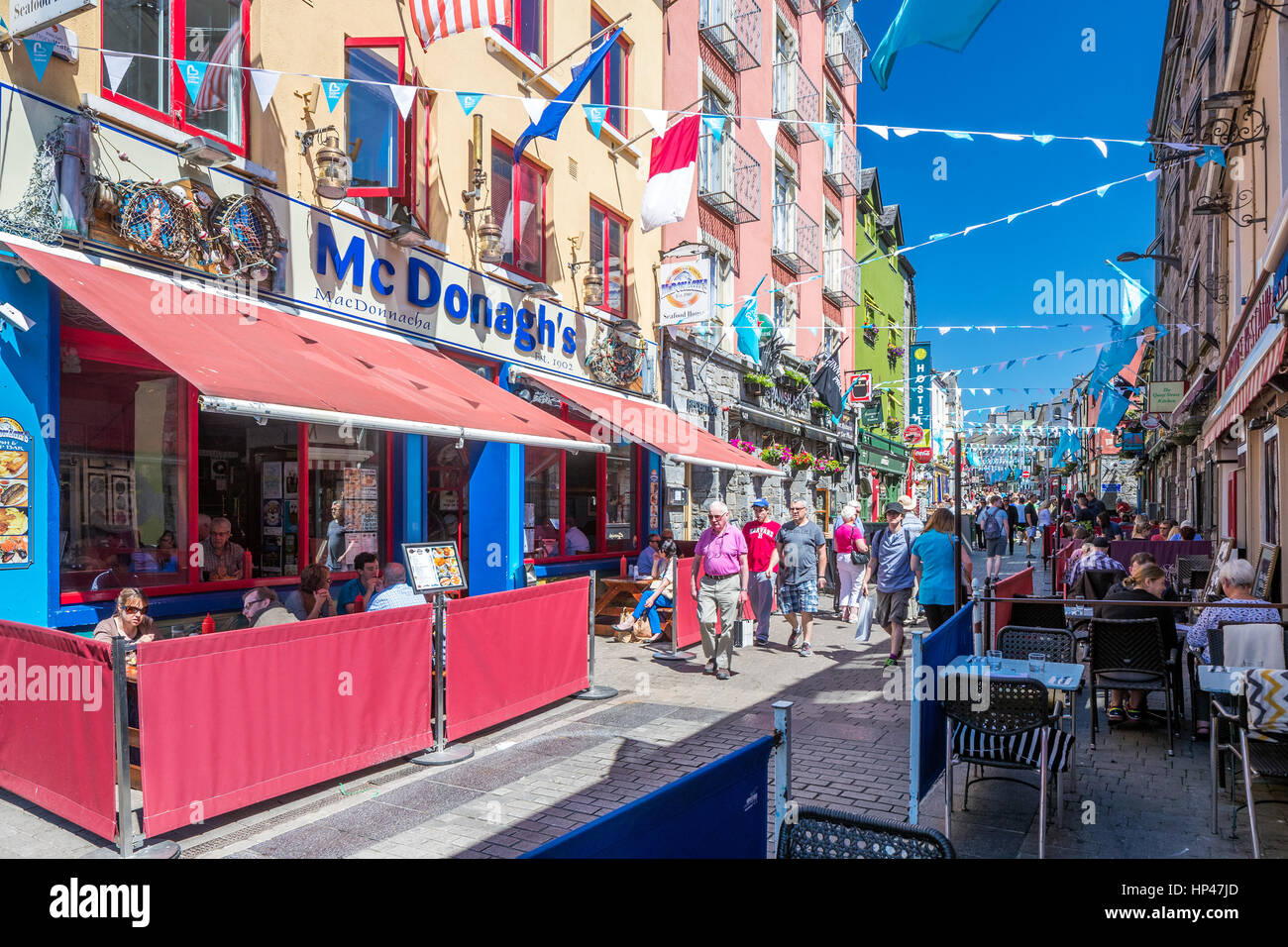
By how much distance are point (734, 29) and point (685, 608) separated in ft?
42.5

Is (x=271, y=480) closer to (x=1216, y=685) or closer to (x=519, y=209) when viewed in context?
(x=519, y=209)

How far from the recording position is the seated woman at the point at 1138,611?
6941mm

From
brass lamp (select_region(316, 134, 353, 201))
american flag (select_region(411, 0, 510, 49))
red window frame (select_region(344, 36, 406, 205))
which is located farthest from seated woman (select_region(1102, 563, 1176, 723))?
red window frame (select_region(344, 36, 406, 205))

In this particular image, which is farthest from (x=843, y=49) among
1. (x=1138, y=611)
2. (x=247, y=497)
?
(x=247, y=497)

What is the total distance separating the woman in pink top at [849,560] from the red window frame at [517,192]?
5.73 m

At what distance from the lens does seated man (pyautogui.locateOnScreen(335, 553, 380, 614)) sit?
7805 millimetres

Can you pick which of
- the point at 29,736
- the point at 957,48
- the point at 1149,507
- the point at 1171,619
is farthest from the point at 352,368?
the point at 1149,507

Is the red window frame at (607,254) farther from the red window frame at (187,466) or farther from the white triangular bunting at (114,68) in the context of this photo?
the white triangular bunting at (114,68)

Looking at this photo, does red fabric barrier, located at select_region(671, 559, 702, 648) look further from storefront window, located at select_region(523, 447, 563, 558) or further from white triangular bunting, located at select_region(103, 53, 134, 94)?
white triangular bunting, located at select_region(103, 53, 134, 94)

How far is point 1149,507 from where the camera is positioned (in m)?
34.2
